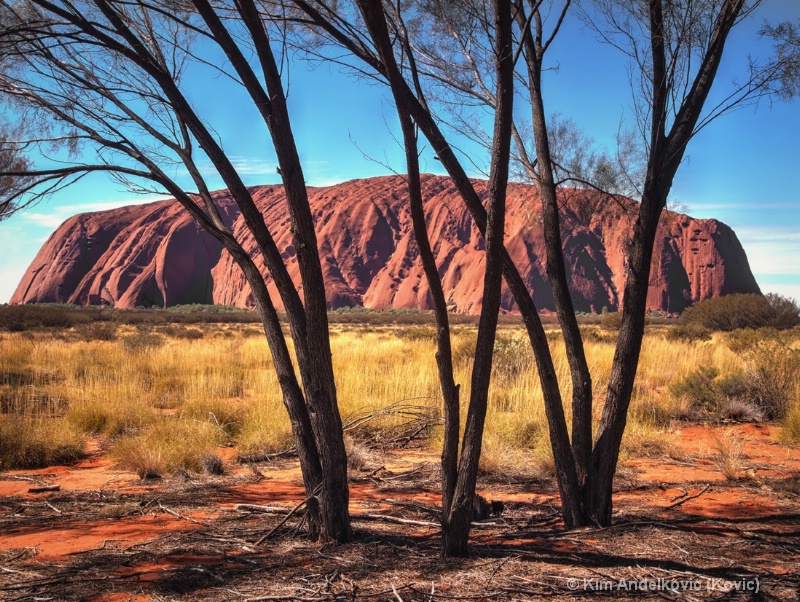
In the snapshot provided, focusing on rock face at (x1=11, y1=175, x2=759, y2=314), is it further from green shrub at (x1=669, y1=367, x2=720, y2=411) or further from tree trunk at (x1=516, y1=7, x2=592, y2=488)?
tree trunk at (x1=516, y1=7, x2=592, y2=488)

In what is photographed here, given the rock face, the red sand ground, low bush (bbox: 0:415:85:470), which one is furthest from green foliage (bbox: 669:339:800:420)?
the rock face

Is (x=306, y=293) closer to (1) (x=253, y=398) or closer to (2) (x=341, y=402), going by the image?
(2) (x=341, y=402)

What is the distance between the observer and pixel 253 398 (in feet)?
32.4

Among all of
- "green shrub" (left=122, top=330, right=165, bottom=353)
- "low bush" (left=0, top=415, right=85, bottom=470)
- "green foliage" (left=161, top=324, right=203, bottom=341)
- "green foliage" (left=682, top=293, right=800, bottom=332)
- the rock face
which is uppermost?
the rock face

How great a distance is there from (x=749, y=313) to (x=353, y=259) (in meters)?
69.5

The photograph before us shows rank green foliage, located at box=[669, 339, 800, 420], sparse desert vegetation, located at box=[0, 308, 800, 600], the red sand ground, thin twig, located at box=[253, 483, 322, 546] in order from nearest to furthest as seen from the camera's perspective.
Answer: sparse desert vegetation, located at box=[0, 308, 800, 600]
thin twig, located at box=[253, 483, 322, 546]
the red sand ground
green foliage, located at box=[669, 339, 800, 420]

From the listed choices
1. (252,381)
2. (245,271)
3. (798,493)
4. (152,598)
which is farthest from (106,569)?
(252,381)

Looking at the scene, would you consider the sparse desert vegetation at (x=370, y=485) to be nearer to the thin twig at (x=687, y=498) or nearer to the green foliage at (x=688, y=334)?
the thin twig at (x=687, y=498)

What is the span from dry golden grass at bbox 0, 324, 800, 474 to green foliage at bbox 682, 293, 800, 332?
11128 millimetres

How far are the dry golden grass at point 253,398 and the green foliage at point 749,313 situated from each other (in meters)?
11.1

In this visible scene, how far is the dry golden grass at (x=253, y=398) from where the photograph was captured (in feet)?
22.7

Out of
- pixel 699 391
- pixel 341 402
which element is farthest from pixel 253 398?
pixel 699 391

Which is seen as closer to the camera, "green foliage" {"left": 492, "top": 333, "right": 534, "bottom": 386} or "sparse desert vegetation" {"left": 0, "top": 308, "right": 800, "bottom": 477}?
"sparse desert vegetation" {"left": 0, "top": 308, "right": 800, "bottom": 477}

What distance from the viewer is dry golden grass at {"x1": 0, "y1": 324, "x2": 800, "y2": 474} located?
22.7ft
